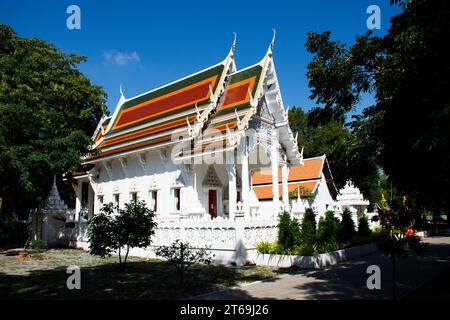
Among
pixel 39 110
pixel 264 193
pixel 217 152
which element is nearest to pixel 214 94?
pixel 217 152

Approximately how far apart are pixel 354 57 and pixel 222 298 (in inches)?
290

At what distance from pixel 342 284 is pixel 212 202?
10448 mm

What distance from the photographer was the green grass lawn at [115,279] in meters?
8.36

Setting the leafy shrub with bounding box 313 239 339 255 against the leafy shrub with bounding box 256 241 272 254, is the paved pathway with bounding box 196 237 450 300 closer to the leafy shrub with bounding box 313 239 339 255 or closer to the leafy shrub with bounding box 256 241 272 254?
the leafy shrub with bounding box 313 239 339 255

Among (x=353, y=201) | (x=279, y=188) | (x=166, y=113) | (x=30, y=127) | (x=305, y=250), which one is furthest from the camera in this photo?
(x=279, y=188)

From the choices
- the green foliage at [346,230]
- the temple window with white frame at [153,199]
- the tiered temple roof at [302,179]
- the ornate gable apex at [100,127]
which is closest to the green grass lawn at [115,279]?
the temple window with white frame at [153,199]

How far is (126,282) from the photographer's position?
977cm

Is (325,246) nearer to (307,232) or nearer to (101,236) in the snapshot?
(307,232)

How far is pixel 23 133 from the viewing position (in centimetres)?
1702

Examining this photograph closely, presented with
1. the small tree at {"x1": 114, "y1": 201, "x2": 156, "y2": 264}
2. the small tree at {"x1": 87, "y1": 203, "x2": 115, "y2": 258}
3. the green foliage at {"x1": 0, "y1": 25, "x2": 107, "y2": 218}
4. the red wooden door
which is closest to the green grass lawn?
the small tree at {"x1": 87, "y1": 203, "x2": 115, "y2": 258}

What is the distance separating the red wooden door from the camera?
18828mm

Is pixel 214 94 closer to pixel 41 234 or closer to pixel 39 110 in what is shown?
pixel 39 110

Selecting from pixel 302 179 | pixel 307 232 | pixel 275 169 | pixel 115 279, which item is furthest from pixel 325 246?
pixel 302 179

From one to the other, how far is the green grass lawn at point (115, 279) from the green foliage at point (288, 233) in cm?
156
